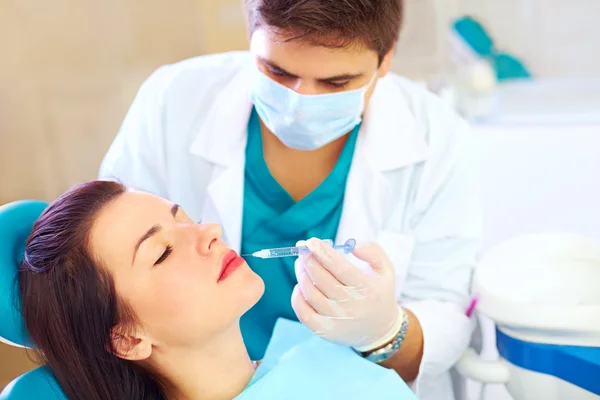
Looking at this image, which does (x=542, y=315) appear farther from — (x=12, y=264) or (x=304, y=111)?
(x=12, y=264)

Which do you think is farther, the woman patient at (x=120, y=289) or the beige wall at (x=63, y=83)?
the beige wall at (x=63, y=83)

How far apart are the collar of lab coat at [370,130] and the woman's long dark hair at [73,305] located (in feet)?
1.38

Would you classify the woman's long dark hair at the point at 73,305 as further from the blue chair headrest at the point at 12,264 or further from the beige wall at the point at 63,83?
the beige wall at the point at 63,83

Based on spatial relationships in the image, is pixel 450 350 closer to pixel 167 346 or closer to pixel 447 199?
pixel 447 199

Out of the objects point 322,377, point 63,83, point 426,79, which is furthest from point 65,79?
point 426,79

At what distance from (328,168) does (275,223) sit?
203 mm

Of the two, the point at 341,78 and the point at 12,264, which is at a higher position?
the point at 341,78

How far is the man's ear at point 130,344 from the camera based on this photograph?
3.89ft

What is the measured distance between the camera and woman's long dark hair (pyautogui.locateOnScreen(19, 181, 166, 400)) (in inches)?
45.6

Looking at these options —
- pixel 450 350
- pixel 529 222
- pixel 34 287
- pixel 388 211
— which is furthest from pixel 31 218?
pixel 529 222

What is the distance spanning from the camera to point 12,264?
124 cm

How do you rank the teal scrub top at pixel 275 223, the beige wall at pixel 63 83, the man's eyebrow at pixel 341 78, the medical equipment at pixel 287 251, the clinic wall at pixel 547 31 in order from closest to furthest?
the medical equipment at pixel 287 251, the man's eyebrow at pixel 341 78, the teal scrub top at pixel 275 223, the beige wall at pixel 63 83, the clinic wall at pixel 547 31

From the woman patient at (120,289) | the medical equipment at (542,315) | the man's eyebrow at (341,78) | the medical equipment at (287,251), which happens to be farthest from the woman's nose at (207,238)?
the medical equipment at (542,315)

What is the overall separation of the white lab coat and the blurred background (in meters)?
0.32
